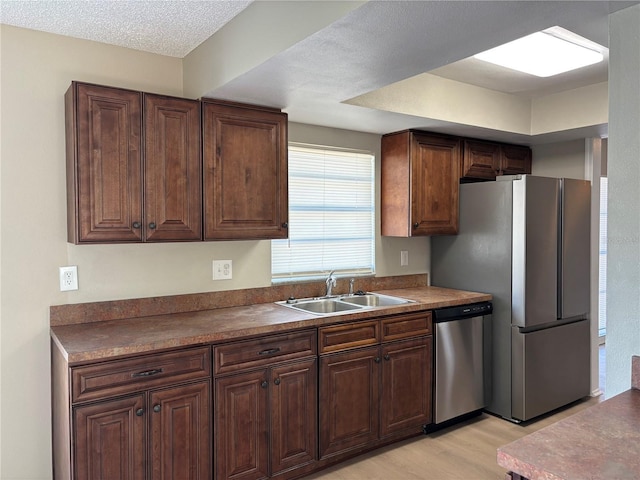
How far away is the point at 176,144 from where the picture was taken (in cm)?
250

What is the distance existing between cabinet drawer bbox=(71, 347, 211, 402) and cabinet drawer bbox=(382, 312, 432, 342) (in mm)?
1175

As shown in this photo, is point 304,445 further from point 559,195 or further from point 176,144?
point 559,195

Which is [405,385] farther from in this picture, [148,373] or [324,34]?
[324,34]

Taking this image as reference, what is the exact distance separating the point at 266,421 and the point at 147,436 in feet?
2.01

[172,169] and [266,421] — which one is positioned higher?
[172,169]

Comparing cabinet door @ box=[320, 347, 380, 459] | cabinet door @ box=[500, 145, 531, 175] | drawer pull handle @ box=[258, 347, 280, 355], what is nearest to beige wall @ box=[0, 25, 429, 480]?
drawer pull handle @ box=[258, 347, 280, 355]

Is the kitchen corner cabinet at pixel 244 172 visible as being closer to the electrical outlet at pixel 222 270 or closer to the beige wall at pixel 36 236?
the electrical outlet at pixel 222 270

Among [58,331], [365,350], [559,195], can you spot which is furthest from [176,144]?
[559,195]

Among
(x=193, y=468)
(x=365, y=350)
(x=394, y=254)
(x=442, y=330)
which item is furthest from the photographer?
(x=394, y=254)

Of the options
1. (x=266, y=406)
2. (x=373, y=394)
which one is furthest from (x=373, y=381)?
(x=266, y=406)

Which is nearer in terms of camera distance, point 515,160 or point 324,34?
point 324,34

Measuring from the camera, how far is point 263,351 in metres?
2.48

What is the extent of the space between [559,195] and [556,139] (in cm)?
68

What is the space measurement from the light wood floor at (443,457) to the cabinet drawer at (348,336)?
0.71 meters
